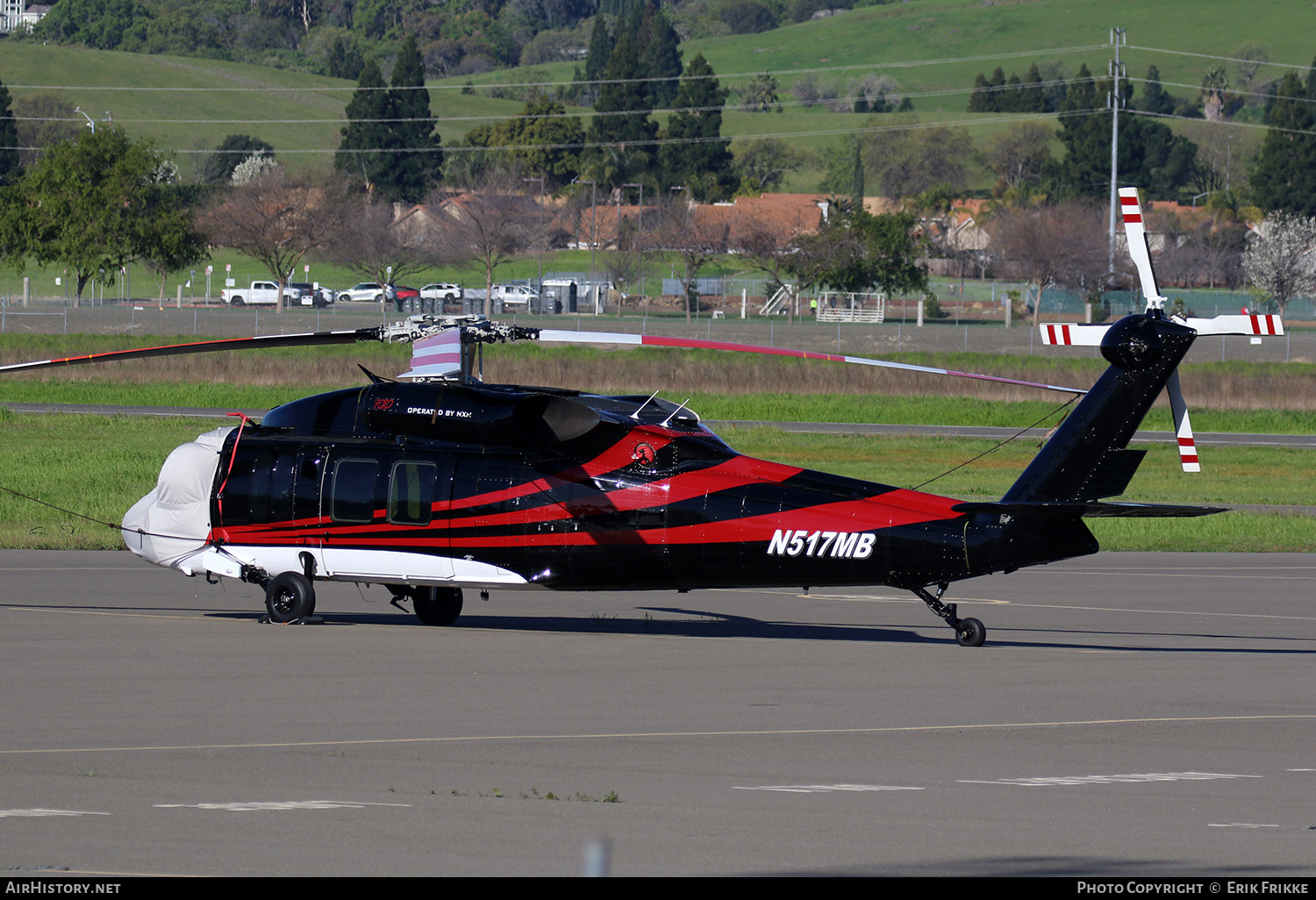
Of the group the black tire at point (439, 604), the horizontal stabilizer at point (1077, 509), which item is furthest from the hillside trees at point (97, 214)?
the horizontal stabilizer at point (1077, 509)

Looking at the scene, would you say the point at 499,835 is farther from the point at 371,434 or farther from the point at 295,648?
the point at 371,434

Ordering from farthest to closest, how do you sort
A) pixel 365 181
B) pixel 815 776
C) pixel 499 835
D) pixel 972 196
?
pixel 972 196 < pixel 365 181 < pixel 815 776 < pixel 499 835

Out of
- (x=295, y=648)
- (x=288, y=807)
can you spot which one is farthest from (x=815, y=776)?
(x=295, y=648)

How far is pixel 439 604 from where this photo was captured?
17.6 m

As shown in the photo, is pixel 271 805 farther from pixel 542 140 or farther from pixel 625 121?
pixel 625 121

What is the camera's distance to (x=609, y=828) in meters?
8.55

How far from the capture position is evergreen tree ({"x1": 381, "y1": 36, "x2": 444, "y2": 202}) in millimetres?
162250

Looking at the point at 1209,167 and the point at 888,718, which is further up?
the point at 1209,167

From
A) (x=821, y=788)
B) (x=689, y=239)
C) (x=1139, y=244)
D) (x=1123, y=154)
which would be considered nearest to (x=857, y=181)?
(x=1123, y=154)

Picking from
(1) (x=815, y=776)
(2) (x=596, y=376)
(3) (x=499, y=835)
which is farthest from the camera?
(2) (x=596, y=376)

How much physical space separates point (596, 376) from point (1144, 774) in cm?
4464

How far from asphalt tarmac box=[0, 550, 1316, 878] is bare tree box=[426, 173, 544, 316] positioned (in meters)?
84.4

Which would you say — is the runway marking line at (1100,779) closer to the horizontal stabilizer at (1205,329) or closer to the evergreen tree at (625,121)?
the horizontal stabilizer at (1205,329)

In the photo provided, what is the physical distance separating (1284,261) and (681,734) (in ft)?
335
